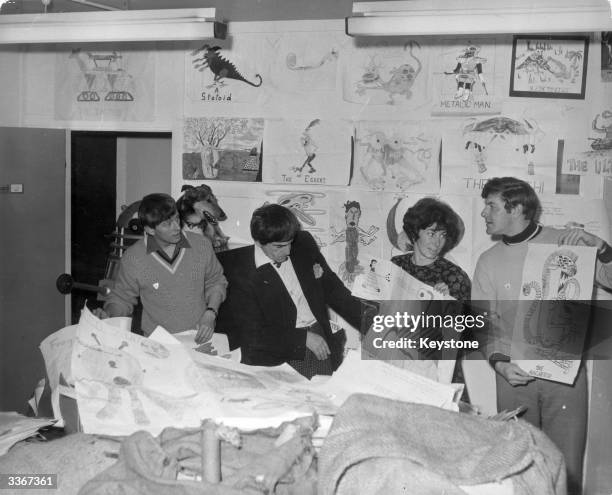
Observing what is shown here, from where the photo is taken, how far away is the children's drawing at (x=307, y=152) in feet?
4.80

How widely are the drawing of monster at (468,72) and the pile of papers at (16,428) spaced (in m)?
1.01

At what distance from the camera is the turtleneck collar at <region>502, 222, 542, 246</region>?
1418 millimetres

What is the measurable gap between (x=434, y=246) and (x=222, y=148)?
20.4 inches

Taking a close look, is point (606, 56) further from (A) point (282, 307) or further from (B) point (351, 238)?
(A) point (282, 307)

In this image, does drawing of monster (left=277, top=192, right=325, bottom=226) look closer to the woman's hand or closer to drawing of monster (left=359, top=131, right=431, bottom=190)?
drawing of monster (left=359, top=131, right=431, bottom=190)

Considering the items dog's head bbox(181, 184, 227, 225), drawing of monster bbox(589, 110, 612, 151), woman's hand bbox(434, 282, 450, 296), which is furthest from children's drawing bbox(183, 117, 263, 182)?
drawing of monster bbox(589, 110, 612, 151)

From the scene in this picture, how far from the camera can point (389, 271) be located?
142cm

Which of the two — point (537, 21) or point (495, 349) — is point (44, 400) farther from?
point (537, 21)

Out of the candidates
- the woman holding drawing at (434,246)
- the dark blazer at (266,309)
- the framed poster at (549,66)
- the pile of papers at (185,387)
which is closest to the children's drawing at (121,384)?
the pile of papers at (185,387)

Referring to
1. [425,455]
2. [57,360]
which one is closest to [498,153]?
[425,455]

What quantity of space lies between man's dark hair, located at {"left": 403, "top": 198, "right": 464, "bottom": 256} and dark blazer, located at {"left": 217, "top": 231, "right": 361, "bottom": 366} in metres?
0.21

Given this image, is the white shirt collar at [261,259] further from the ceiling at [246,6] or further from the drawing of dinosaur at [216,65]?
the ceiling at [246,6]

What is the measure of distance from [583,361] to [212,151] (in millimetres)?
944

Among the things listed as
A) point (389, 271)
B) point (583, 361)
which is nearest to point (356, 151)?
point (389, 271)
